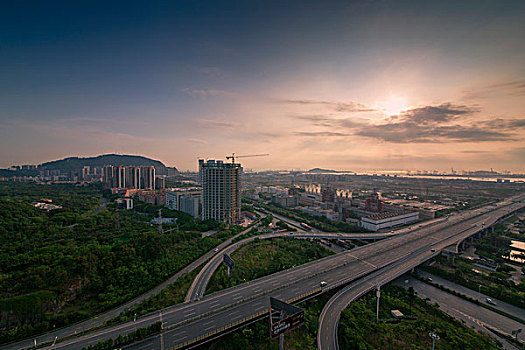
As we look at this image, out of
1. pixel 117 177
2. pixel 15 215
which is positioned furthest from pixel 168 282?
pixel 117 177

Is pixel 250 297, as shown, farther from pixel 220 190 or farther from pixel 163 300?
pixel 220 190

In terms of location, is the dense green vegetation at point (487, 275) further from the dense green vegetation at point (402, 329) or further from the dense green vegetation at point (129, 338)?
the dense green vegetation at point (129, 338)

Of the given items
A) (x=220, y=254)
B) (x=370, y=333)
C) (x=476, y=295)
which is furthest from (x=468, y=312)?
(x=220, y=254)

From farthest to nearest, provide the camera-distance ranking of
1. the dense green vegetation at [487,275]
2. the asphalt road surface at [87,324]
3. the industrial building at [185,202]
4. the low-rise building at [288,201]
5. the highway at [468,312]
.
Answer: the low-rise building at [288,201], the industrial building at [185,202], the dense green vegetation at [487,275], the highway at [468,312], the asphalt road surface at [87,324]

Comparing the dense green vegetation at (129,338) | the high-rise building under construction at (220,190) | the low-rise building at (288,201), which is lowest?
the dense green vegetation at (129,338)

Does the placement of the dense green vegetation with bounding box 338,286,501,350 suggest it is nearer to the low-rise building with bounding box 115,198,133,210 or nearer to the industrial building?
the industrial building

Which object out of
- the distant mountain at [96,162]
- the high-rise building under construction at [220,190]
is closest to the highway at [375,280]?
the high-rise building under construction at [220,190]

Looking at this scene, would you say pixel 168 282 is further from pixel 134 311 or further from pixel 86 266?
pixel 86 266
